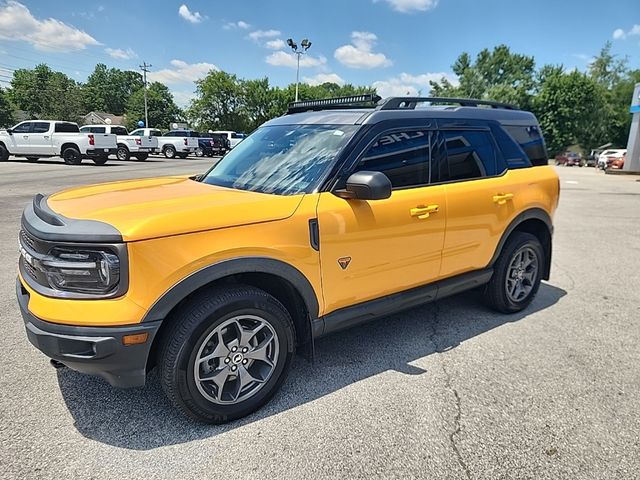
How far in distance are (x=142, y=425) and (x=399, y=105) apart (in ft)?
9.30

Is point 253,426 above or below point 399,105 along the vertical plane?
below

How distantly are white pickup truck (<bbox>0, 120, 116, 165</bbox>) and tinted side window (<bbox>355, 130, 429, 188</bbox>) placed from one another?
20.1 m

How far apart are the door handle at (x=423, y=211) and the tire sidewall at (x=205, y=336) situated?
1.24 meters

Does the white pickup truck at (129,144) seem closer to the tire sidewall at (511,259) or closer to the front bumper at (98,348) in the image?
the tire sidewall at (511,259)

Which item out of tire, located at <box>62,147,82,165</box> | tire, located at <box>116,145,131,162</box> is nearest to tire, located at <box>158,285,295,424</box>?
tire, located at <box>62,147,82,165</box>

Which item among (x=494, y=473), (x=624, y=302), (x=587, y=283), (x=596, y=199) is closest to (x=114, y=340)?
(x=494, y=473)

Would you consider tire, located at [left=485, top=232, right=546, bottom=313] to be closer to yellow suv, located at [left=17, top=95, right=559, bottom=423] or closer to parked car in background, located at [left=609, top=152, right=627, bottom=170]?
yellow suv, located at [left=17, top=95, right=559, bottom=423]

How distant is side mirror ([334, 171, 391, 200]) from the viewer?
2590mm

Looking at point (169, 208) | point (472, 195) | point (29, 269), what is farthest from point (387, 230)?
point (29, 269)

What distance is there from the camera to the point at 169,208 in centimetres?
236

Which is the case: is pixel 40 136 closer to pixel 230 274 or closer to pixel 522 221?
pixel 230 274

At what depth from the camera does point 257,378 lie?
8.59 ft

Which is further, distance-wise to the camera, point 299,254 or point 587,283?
point 587,283

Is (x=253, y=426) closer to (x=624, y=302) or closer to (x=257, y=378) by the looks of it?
(x=257, y=378)
